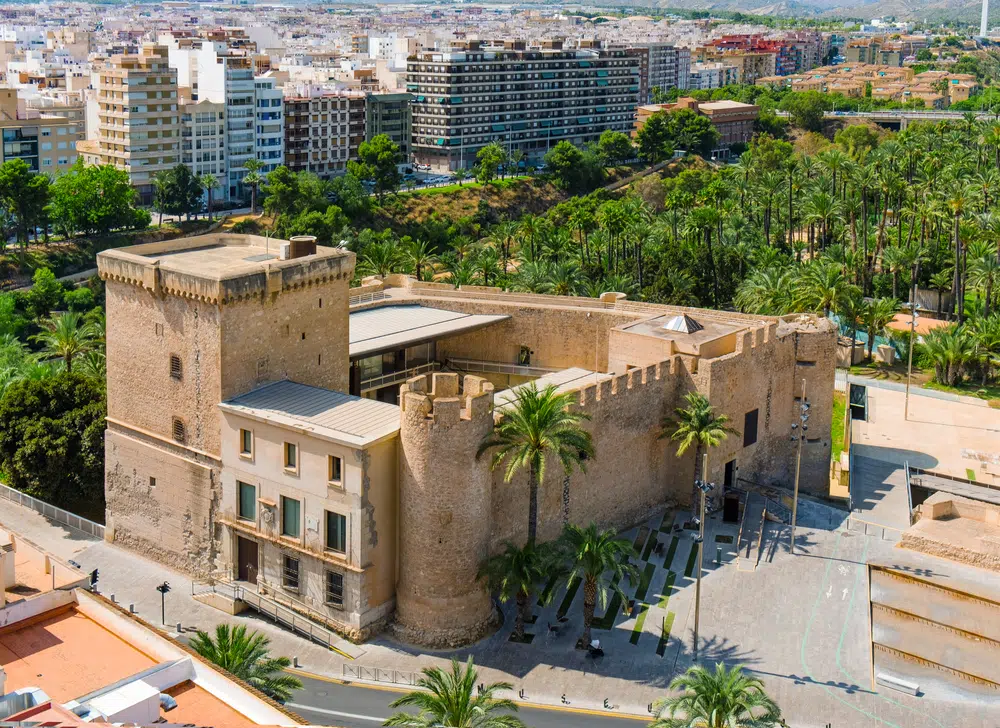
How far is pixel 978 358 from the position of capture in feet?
225

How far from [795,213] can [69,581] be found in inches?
3305

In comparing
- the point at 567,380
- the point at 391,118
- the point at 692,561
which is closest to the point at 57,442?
the point at 567,380

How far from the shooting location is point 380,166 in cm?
13125

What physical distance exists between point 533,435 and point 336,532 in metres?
6.49

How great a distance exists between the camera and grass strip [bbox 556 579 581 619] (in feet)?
132

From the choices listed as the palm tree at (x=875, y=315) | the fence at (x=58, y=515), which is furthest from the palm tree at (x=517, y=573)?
the palm tree at (x=875, y=315)

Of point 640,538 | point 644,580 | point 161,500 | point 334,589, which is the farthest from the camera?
point 640,538

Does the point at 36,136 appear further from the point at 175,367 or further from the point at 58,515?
the point at 175,367

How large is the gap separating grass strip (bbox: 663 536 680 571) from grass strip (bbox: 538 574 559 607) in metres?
4.79

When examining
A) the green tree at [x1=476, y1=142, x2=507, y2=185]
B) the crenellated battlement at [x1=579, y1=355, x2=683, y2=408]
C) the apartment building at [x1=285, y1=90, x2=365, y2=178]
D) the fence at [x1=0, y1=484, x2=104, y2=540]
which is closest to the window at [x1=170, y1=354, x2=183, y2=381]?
the fence at [x1=0, y1=484, x2=104, y2=540]

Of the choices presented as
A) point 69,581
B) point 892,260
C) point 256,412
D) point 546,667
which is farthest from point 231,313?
point 892,260

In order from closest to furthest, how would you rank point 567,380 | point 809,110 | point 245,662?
point 245,662 < point 567,380 < point 809,110

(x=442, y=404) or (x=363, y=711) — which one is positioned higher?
(x=442, y=404)

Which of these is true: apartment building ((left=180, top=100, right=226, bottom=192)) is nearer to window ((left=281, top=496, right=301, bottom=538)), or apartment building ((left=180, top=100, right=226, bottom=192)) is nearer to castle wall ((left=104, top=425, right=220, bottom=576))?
castle wall ((left=104, top=425, right=220, bottom=576))
